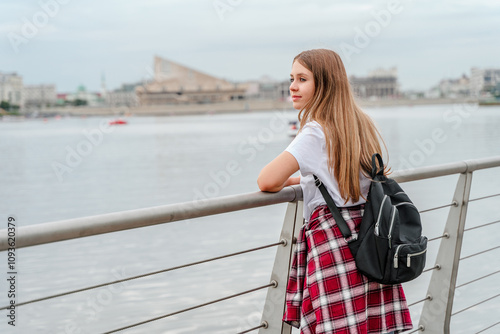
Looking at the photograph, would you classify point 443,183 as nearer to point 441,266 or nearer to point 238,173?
point 238,173

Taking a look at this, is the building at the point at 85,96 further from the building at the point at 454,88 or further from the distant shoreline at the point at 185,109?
the building at the point at 454,88

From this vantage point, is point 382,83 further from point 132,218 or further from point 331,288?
point 132,218

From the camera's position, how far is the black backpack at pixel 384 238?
158 centimetres

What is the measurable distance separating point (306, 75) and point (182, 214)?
0.53m

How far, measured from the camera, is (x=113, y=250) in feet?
33.6

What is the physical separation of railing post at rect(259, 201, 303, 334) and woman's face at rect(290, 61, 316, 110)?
0.30 m

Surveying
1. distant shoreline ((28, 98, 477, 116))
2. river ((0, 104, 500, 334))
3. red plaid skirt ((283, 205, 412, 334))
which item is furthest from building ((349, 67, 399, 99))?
red plaid skirt ((283, 205, 412, 334))

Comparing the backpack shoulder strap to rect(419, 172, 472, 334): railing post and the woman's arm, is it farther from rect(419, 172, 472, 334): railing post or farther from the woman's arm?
rect(419, 172, 472, 334): railing post

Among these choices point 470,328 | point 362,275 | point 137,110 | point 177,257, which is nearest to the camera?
point 362,275

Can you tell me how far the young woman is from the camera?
5.34ft

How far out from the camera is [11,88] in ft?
322

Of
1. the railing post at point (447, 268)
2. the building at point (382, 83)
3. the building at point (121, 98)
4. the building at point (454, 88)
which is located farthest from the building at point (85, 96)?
the railing post at point (447, 268)

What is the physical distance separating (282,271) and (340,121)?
19.1 inches

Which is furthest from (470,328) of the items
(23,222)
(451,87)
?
(451,87)
